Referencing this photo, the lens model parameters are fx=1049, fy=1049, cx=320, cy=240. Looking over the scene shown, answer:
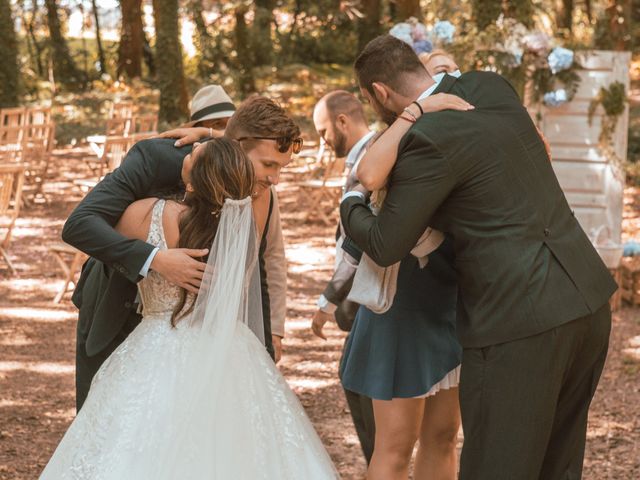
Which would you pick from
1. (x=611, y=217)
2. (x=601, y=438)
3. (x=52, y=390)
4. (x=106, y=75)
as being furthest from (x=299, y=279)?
(x=106, y=75)

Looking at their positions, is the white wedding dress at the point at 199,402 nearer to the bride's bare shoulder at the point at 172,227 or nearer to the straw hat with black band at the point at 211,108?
the bride's bare shoulder at the point at 172,227

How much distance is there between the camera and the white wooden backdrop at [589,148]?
841 centimetres

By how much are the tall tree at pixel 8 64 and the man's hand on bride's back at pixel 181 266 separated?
16.5m

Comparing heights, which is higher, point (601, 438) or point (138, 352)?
point (138, 352)

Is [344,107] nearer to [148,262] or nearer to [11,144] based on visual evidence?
[148,262]

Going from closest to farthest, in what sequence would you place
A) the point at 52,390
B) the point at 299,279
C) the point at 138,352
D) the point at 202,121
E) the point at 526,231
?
the point at 526,231
the point at 138,352
the point at 202,121
the point at 52,390
the point at 299,279

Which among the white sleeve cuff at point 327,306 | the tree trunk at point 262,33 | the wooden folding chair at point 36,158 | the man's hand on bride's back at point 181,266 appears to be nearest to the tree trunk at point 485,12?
the wooden folding chair at point 36,158

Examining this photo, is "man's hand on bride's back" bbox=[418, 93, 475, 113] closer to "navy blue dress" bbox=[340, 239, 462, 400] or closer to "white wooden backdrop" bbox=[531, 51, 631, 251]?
"navy blue dress" bbox=[340, 239, 462, 400]

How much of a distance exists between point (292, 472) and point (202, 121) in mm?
1790

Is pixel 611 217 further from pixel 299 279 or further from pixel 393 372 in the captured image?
pixel 393 372

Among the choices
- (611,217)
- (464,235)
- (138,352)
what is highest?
(464,235)

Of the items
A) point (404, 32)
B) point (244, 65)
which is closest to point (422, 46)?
point (404, 32)

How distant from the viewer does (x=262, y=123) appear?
11.0ft

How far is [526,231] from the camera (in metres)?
2.91
